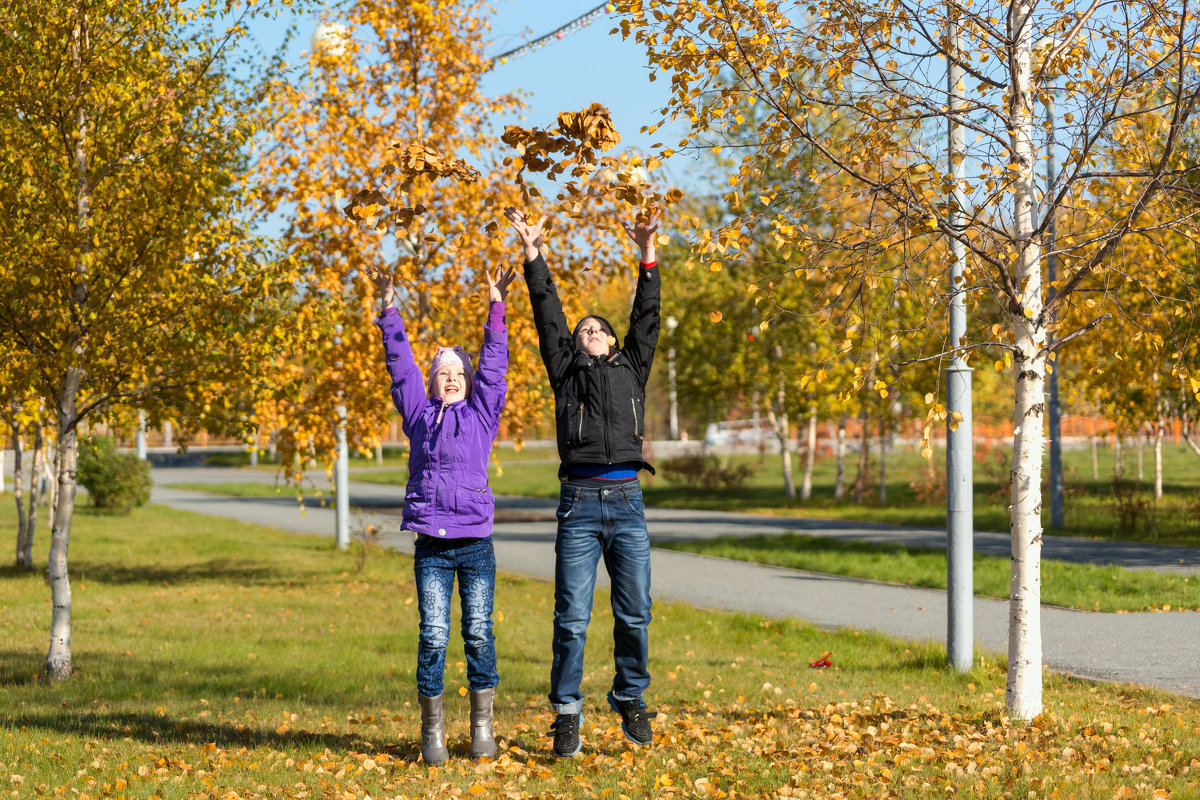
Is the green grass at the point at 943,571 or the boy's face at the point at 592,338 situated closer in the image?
the boy's face at the point at 592,338

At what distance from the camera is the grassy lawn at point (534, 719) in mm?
5098

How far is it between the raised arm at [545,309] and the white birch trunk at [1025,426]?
2.37 meters

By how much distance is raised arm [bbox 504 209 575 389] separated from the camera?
17.5ft

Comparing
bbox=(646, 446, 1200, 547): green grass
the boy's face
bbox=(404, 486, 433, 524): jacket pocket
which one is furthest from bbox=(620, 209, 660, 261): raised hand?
bbox=(646, 446, 1200, 547): green grass

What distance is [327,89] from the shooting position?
43.2 ft

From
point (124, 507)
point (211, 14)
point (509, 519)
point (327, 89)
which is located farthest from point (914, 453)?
point (211, 14)

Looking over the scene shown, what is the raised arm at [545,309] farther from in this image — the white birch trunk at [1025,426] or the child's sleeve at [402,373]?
the white birch trunk at [1025,426]

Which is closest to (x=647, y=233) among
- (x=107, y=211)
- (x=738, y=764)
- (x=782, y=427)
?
(x=738, y=764)

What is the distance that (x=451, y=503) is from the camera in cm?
517

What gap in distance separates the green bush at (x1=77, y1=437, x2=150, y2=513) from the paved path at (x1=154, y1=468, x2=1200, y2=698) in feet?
9.03

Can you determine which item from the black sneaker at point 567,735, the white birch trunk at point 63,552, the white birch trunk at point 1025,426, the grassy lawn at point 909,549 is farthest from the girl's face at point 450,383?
the grassy lawn at point 909,549

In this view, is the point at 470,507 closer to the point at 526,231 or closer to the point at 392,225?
the point at 526,231

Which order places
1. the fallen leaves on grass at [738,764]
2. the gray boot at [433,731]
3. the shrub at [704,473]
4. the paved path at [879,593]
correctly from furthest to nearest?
the shrub at [704,473], the paved path at [879,593], the gray boot at [433,731], the fallen leaves on grass at [738,764]

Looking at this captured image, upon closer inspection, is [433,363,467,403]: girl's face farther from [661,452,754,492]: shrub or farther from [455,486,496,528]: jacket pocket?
[661,452,754,492]: shrub
